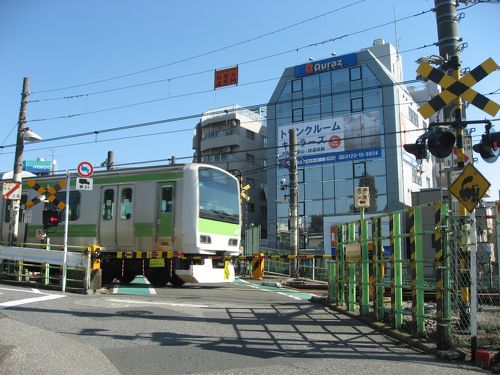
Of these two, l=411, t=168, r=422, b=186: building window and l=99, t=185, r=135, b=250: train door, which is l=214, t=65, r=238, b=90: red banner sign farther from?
l=411, t=168, r=422, b=186: building window

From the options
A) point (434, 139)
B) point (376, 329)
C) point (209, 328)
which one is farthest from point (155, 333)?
point (434, 139)

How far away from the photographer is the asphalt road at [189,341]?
5.66 meters

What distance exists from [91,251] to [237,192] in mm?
5535

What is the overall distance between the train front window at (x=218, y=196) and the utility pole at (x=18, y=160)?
22.2 ft

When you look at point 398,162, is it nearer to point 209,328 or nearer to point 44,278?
point 44,278

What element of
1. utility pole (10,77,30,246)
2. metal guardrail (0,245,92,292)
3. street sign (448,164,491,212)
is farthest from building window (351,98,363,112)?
street sign (448,164,491,212)

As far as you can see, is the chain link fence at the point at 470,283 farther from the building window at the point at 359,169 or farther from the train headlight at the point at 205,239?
the building window at the point at 359,169

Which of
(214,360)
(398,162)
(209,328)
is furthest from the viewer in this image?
(398,162)

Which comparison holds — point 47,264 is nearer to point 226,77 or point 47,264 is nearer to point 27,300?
point 27,300

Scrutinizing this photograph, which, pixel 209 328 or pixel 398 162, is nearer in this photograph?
pixel 209 328

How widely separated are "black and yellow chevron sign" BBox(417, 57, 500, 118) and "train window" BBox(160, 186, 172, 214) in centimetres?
854

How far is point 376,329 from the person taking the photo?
823 centimetres

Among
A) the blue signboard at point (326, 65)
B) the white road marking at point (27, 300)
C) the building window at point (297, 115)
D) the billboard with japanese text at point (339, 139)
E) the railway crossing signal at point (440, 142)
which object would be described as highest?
the blue signboard at point (326, 65)

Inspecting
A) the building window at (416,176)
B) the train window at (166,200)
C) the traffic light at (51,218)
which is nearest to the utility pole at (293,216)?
the train window at (166,200)
